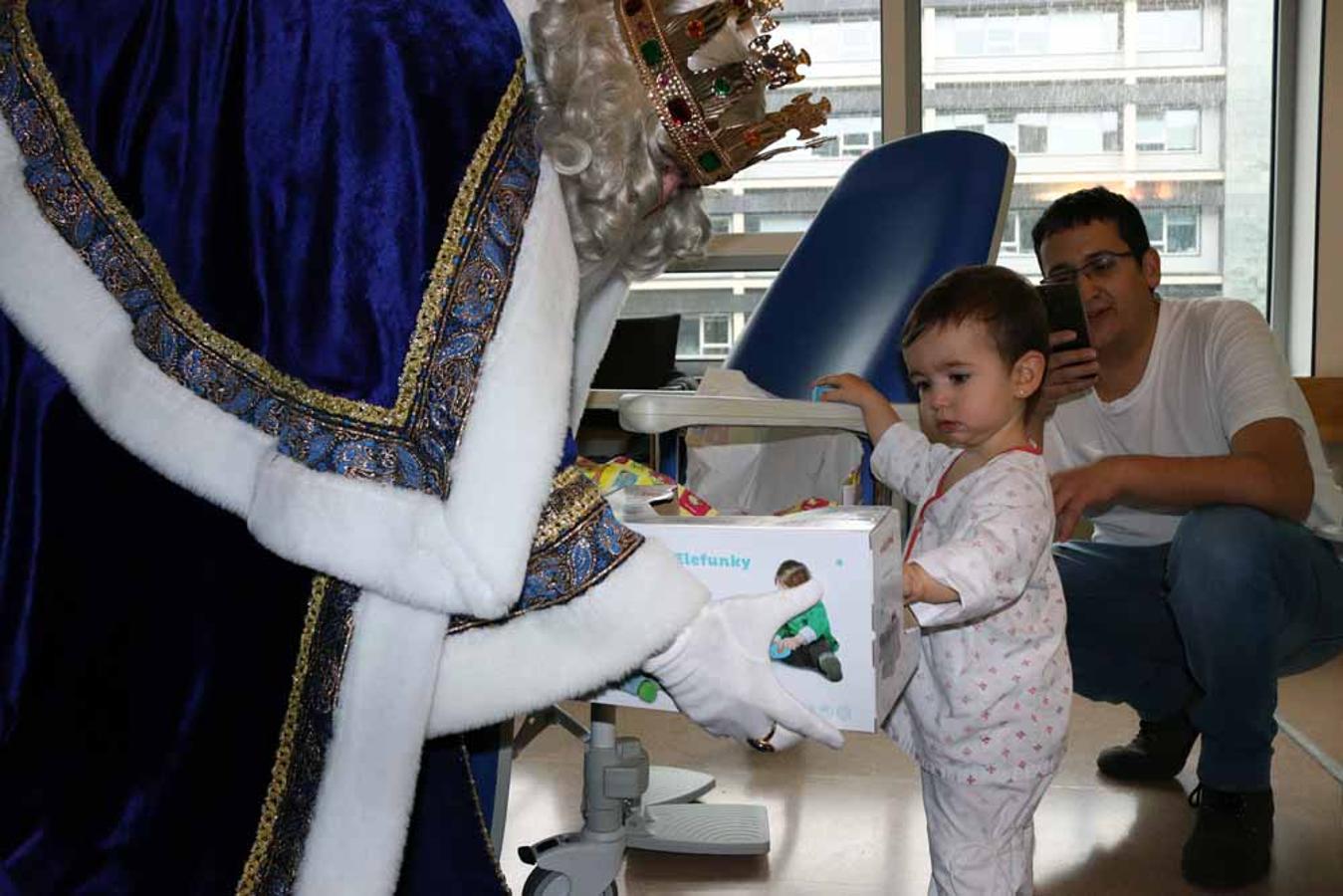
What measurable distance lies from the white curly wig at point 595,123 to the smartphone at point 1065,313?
34.6 inches

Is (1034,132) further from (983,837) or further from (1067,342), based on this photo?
(983,837)

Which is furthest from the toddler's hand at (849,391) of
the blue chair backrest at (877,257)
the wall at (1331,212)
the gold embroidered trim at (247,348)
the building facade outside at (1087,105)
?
the wall at (1331,212)

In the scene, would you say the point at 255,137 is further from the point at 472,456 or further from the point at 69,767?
the point at 69,767

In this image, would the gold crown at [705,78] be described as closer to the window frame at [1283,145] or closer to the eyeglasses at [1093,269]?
the eyeglasses at [1093,269]

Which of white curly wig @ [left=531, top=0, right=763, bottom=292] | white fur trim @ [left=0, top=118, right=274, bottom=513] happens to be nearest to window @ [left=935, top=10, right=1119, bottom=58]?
white curly wig @ [left=531, top=0, right=763, bottom=292]

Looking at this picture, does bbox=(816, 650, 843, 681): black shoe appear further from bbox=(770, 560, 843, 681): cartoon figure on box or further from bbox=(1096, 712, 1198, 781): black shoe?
bbox=(1096, 712, 1198, 781): black shoe

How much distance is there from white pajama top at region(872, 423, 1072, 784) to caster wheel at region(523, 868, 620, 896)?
1.30ft

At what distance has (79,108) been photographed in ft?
2.95

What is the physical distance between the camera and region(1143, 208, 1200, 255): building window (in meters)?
3.61

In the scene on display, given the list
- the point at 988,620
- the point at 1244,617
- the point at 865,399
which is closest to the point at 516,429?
the point at 988,620

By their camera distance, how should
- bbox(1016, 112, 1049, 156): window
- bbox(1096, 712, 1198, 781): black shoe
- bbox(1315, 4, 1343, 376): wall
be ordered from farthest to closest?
1. bbox(1016, 112, 1049, 156): window
2. bbox(1315, 4, 1343, 376): wall
3. bbox(1096, 712, 1198, 781): black shoe

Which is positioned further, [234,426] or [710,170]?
[710,170]

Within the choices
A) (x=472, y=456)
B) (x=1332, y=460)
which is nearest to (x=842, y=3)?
(x=1332, y=460)

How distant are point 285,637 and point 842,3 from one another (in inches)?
122
